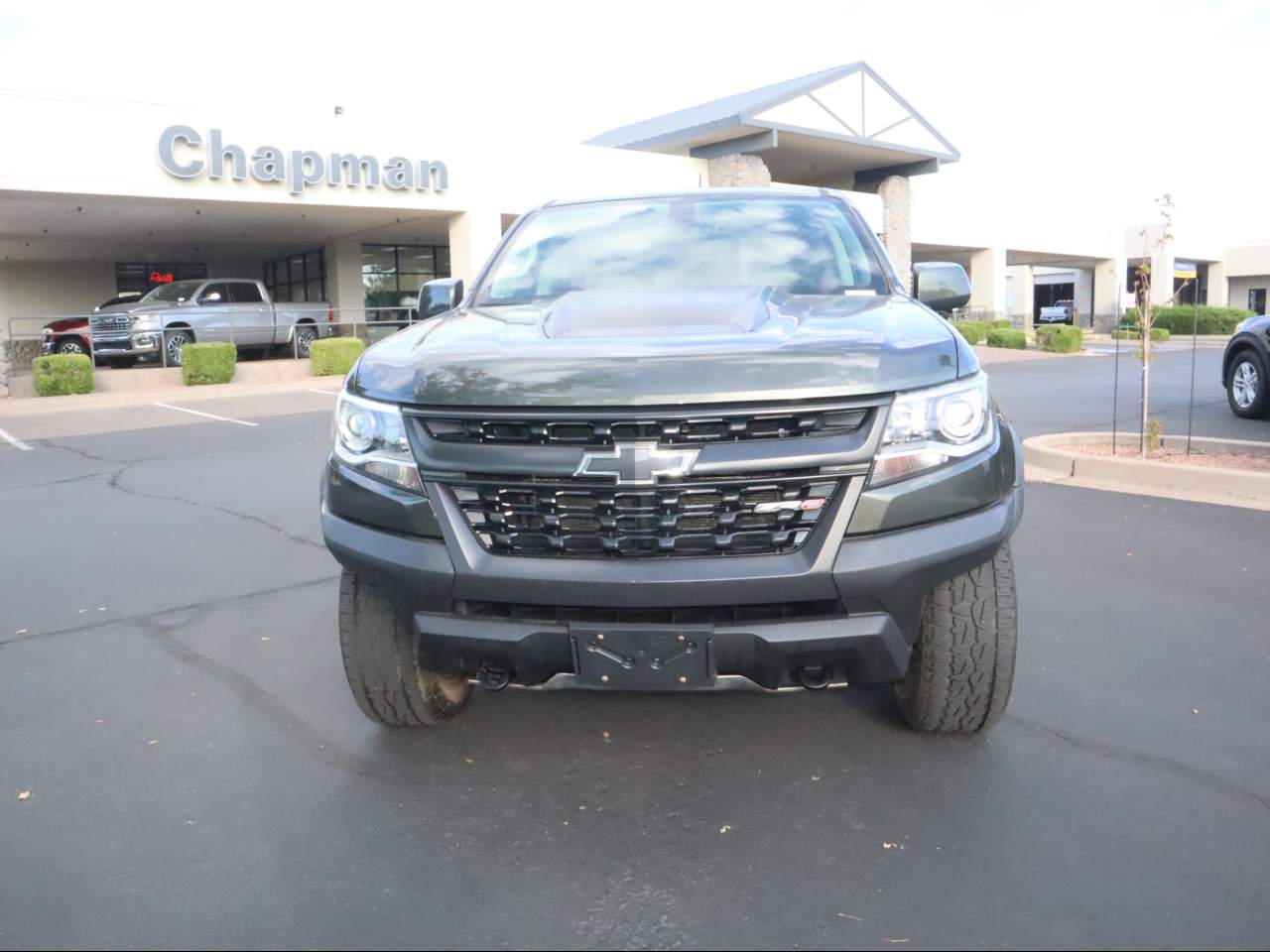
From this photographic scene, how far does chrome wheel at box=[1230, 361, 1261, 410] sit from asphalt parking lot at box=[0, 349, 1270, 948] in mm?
7024

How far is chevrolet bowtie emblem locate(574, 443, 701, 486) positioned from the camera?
2580 millimetres

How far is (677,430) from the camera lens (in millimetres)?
2594

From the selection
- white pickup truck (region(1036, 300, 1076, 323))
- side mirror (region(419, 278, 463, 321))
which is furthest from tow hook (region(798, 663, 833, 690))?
white pickup truck (region(1036, 300, 1076, 323))

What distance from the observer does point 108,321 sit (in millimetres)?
19938

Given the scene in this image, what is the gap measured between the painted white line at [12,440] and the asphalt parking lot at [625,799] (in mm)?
8188

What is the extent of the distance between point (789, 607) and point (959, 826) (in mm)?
788

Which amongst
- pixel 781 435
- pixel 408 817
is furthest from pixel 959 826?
pixel 408 817

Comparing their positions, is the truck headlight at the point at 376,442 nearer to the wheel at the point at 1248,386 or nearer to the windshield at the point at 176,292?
the wheel at the point at 1248,386

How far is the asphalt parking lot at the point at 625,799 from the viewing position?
2459mm

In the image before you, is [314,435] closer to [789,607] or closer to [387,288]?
[789,607]

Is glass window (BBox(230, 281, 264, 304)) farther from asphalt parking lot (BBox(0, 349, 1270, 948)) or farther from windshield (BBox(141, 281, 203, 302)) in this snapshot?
asphalt parking lot (BBox(0, 349, 1270, 948))

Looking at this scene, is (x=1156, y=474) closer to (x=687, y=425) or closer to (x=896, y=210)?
(x=687, y=425)

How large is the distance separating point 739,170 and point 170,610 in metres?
23.7

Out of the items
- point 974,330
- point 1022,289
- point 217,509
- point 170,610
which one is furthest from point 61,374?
point 1022,289
